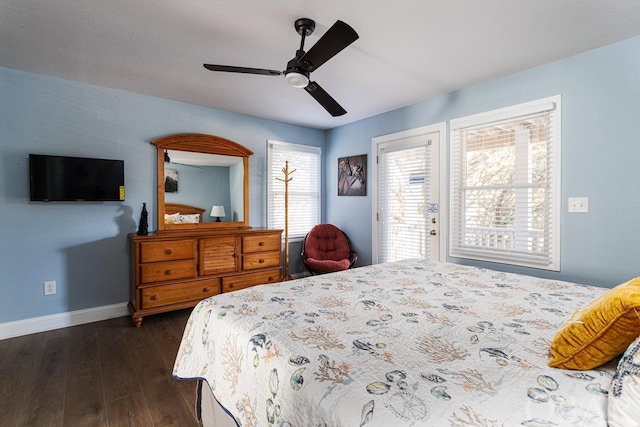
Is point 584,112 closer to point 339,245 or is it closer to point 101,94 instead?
point 339,245

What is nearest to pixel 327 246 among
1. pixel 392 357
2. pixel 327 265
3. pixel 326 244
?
pixel 326 244

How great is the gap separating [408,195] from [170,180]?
2833 millimetres

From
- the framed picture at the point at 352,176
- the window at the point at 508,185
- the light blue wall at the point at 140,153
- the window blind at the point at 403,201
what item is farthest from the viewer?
the framed picture at the point at 352,176

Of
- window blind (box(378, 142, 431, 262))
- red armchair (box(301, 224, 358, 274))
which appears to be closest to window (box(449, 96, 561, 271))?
window blind (box(378, 142, 431, 262))

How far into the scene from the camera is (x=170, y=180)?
11.7 ft

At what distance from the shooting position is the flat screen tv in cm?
281

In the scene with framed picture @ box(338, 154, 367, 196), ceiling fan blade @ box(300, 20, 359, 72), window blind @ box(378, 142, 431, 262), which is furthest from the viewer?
framed picture @ box(338, 154, 367, 196)

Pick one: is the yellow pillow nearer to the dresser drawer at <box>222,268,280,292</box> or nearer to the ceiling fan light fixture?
the ceiling fan light fixture

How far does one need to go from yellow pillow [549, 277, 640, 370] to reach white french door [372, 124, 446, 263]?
248cm

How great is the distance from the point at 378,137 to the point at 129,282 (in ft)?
11.3

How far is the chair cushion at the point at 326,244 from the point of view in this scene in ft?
14.4

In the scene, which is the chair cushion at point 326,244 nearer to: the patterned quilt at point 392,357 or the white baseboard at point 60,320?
the white baseboard at point 60,320

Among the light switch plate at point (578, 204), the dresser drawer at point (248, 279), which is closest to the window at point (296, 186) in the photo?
the dresser drawer at point (248, 279)

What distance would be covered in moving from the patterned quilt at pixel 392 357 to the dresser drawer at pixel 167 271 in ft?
5.56
